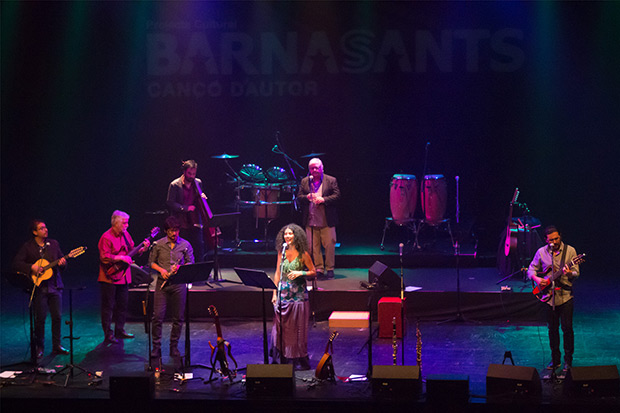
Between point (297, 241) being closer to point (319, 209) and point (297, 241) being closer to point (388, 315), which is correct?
point (388, 315)

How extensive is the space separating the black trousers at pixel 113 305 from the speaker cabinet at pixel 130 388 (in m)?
2.44

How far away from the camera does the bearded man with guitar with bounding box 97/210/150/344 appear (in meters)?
9.44

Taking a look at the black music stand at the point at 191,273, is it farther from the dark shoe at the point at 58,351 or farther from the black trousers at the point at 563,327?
the black trousers at the point at 563,327

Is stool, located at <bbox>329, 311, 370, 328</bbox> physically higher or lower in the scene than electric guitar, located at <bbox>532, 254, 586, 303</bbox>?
lower

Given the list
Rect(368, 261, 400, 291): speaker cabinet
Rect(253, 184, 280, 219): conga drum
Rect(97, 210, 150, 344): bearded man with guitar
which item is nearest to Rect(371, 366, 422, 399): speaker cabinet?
Rect(368, 261, 400, 291): speaker cabinet

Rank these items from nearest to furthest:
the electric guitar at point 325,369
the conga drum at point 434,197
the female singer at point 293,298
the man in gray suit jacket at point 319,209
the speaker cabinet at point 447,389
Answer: the speaker cabinet at point 447,389, the electric guitar at point 325,369, the female singer at point 293,298, the man in gray suit jacket at point 319,209, the conga drum at point 434,197

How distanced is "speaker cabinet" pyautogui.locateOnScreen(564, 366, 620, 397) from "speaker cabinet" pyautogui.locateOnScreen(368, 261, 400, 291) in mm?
3073

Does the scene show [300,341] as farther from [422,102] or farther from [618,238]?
[618,238]

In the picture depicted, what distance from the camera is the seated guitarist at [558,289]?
8.05 metres

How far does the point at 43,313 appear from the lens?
9.05m

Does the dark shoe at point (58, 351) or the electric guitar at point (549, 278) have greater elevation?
the electric guitar at point (549, 278)

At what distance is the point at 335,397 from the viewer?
24.1 feet

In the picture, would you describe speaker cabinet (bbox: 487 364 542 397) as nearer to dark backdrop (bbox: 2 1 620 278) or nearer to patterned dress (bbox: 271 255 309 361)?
patterned dress (bbox: 271 255 309 361)

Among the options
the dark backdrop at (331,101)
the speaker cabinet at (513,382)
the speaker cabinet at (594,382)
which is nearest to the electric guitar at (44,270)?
the dark backdrop at (331,101)
